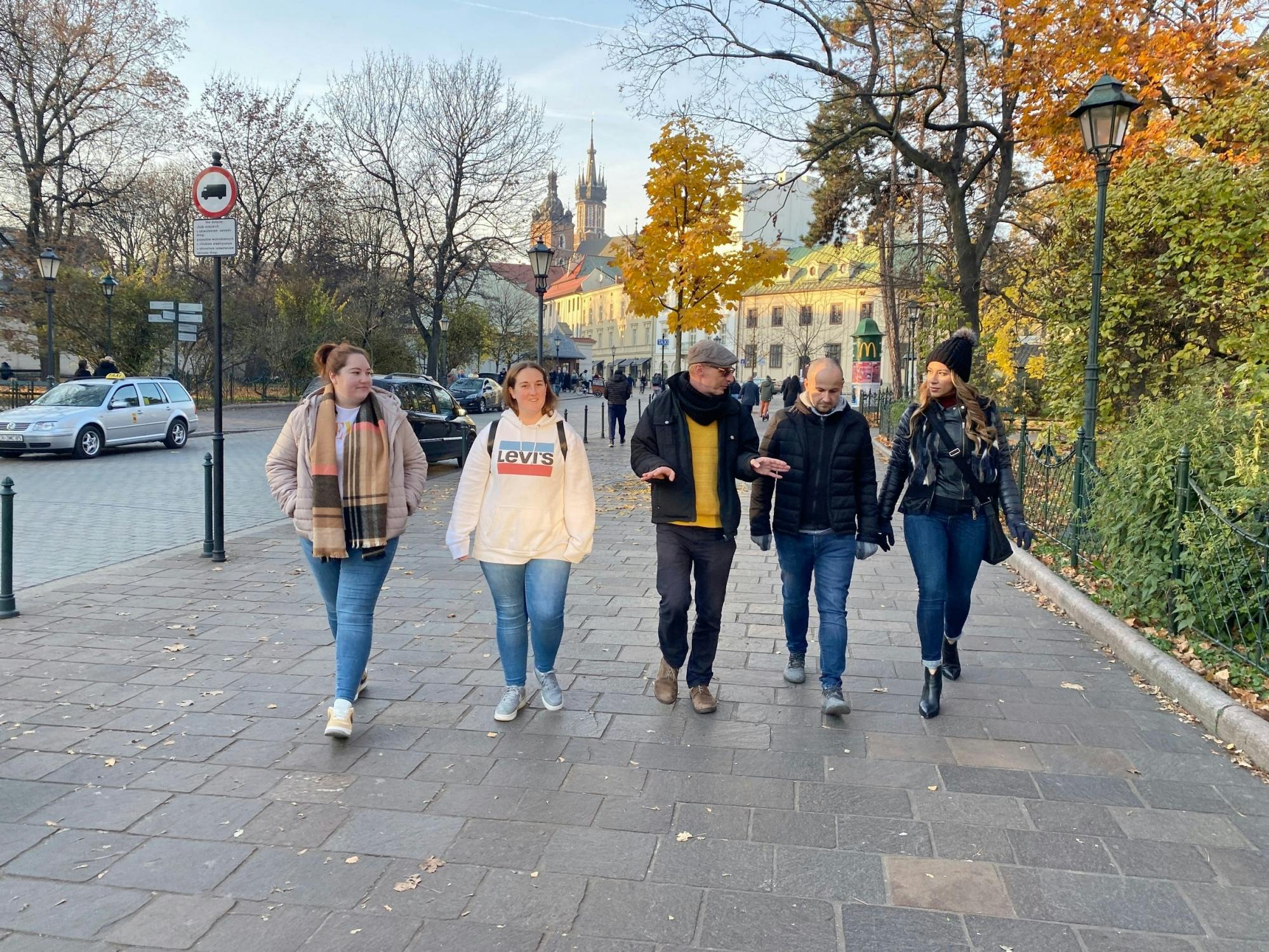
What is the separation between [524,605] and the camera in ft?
14.7

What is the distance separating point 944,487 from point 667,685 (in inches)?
67.5

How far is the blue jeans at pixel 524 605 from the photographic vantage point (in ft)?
14.3

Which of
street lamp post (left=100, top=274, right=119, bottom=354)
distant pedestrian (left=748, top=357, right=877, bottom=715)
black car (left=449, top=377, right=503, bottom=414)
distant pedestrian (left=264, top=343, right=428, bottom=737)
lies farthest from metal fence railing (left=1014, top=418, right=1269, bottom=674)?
black car (left=449, top=377, right=503, bottom=414)

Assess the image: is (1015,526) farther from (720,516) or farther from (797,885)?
(797,885)

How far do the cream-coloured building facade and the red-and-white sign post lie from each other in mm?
59210

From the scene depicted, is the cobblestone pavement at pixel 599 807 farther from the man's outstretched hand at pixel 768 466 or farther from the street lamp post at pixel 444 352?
the street lamp post at pixel 444 352

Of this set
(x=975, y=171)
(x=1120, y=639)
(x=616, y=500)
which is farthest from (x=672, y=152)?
(x=1120, y=639)

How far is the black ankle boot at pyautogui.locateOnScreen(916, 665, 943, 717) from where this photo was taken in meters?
4.55

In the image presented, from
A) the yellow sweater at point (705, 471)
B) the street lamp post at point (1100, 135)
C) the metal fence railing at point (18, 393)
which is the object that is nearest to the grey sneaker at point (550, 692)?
the yellow sweater at point (705, 471)

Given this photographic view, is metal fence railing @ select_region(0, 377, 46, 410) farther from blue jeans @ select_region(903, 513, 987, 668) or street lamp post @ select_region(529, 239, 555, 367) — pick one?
blue jeans @ select_region(903, 513, 987, 668)

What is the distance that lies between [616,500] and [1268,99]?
29.1 ft

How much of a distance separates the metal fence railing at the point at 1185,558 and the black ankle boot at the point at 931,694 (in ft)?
5.31

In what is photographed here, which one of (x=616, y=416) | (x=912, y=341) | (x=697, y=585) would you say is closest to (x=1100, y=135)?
(x=697, y=585)

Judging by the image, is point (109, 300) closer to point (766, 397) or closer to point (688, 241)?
point (688, 241)
